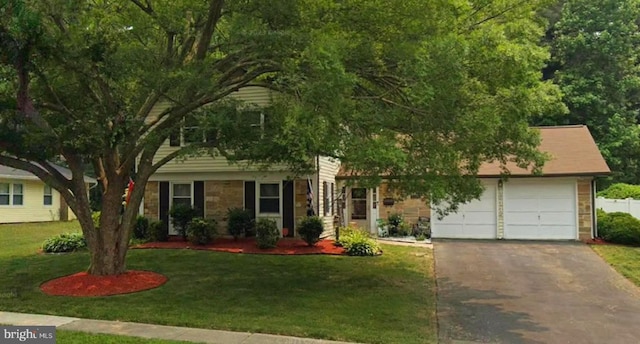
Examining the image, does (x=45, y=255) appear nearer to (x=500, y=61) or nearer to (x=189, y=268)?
(x=189, y=268)

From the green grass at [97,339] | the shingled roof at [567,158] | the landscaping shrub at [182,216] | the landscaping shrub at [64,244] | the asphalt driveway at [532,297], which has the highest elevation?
the shingled roof at [567,158]

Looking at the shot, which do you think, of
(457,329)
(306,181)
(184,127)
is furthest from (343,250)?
(457,329)

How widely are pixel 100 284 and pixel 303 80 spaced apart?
21.1ft

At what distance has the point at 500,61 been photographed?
339 inches

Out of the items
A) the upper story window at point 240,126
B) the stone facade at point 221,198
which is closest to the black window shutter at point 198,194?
the stone facade at point 221,198

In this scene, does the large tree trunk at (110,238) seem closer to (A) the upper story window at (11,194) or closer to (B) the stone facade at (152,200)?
(B) the stone facade at (152,200)

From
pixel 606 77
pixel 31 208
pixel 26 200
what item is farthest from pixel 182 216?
pixel 606 77

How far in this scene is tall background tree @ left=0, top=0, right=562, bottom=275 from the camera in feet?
27.0

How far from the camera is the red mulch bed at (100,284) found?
10680 millimetres

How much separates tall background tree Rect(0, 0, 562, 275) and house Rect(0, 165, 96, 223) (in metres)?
18.5

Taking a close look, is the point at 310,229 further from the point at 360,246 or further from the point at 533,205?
the point at 533,205

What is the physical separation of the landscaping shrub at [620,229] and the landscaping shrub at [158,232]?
1618 centimetres

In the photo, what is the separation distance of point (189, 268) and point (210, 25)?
6.76 metres

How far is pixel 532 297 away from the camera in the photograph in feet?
37.1
